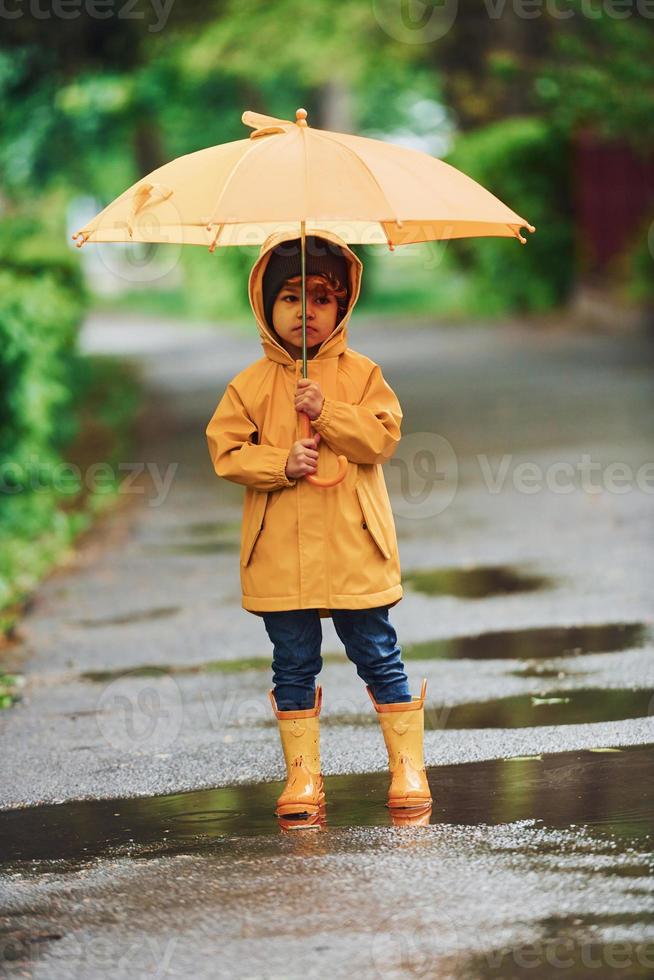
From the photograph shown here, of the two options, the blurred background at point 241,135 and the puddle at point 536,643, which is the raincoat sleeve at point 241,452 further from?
the blurred background at point 241,135

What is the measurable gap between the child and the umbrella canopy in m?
0.22

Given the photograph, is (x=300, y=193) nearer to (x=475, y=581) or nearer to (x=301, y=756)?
Answer: (x=301, y=756)

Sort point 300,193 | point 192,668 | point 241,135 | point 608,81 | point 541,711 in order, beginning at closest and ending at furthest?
1. point 300,193
2. point 541,711
3. point 192,668
4. point 608,81
5. point 241,135

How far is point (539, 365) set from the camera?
1955 centimetres

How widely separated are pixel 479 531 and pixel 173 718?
13.0ft

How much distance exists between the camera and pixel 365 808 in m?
5.03

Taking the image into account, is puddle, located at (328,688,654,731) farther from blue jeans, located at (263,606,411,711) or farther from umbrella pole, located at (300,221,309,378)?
umbrella pole, located at (300,221,309,378)

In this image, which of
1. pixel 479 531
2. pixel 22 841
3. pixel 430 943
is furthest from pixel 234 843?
pixel 479 531

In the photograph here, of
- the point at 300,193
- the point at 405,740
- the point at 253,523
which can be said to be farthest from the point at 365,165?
the point at 405,740

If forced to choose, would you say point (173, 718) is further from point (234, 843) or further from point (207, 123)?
point (207, 123)

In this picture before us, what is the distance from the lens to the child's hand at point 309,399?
488cm

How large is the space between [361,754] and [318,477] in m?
1.16

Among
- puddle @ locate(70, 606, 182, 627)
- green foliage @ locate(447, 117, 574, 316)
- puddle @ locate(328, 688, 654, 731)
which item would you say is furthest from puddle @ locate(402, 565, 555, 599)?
green foliage @ locate(447, 117, 574, 316)

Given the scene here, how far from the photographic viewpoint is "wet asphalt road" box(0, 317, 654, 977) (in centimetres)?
397
